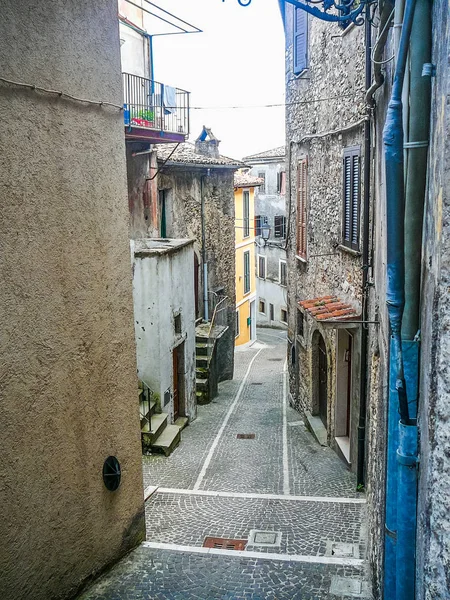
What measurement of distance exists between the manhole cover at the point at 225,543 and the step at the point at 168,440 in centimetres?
457

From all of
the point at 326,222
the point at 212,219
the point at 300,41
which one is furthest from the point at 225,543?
the point at 212,219

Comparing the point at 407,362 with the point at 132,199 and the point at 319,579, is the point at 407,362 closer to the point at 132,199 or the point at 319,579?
the point at 319,579

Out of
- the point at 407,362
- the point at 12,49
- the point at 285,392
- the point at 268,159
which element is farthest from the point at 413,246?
the point at 268,159

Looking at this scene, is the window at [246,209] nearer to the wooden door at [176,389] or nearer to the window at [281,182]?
the window at [281,182]

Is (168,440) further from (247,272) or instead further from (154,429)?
(247,272)

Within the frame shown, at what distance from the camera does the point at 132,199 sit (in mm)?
16391

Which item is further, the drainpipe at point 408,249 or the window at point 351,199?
the window at point 351,199

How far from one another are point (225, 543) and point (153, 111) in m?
10.6

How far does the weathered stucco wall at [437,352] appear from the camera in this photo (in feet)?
8.13

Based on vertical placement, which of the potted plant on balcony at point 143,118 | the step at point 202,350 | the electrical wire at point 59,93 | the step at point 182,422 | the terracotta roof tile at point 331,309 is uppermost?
the potted plant on balcony at point 143,118

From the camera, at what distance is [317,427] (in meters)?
→ 13.9

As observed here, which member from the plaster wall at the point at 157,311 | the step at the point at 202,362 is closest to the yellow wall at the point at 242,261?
the step at the point at 202,362

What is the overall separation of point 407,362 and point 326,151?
10.0 meters

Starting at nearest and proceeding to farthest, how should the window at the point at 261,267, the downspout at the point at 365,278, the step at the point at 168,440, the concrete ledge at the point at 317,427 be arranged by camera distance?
the downspout at the point at 365,278 < the step at the point at 168,440 < the concrete ledge at the point at 317,427 < the window at the point at 261,267
